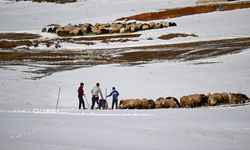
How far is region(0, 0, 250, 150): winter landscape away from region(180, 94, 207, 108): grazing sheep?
1.05m

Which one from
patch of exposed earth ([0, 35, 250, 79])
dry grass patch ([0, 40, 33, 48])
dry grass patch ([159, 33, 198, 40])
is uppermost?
dry grass patch ([159, 33, 198, 40])

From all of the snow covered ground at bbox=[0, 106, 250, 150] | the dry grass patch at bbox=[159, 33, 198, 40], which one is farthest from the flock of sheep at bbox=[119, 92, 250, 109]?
the dry grass patch at bbox=[159, 33, 198, 40]

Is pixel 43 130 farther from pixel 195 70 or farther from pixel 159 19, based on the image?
pixel 159 19

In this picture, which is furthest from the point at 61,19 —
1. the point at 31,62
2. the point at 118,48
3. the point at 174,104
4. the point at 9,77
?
the point at 174,104

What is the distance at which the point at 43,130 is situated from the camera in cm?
1140

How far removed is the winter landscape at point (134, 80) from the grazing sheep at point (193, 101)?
3.43ft

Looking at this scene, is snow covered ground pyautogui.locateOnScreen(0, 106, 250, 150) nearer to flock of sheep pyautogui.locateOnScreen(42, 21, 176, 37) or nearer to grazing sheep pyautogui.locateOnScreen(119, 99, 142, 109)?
grazing sheep pyautogui.locateOnScreen(119, 99, 142, 109)

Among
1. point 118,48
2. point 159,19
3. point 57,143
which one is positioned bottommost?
point 57,143

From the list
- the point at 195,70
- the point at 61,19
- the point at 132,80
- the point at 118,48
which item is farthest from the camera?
the point at 61,19

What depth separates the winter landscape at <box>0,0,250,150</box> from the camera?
10.6 m

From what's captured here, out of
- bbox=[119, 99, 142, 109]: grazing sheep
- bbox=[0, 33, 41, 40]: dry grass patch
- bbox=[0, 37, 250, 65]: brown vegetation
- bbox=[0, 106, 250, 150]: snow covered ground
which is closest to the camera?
bbox=[0, 106, 250, 150]: snow covered ground

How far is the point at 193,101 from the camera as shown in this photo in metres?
17.8

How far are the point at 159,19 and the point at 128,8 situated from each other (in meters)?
18.9

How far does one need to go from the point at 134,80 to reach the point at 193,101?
6518mm
